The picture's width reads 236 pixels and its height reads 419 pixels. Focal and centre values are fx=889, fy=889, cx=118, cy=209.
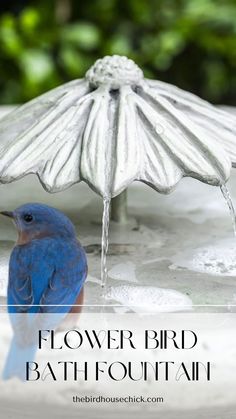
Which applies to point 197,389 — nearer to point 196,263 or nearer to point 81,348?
point 81,348

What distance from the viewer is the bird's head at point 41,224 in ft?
3.66

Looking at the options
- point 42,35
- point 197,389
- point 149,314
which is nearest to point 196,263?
point 149,314

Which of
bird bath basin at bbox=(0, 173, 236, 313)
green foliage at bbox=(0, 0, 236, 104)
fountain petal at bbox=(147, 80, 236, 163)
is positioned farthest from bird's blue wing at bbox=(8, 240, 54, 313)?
green foliage at bbox=(0, 0, 236, 104)

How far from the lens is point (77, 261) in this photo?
1.09 meters

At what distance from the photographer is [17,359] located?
3.44 feet

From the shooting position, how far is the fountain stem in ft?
5.22

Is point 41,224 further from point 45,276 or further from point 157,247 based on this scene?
point 157,247

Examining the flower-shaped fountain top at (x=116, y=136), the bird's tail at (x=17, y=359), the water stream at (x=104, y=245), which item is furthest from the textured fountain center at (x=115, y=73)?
the bird's tail at (x=17, y=359)

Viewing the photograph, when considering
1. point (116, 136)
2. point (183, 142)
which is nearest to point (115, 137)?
point (116, 136)

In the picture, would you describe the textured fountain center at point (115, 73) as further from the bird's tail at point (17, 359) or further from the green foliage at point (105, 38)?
the green foliage at point (105, 38)

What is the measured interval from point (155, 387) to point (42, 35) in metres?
2.06

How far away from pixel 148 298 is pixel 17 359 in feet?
0.88

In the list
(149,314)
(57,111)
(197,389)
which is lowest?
(197,389)

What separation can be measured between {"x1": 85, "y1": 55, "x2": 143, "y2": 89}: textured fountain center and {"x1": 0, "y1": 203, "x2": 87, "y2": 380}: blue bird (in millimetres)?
418
